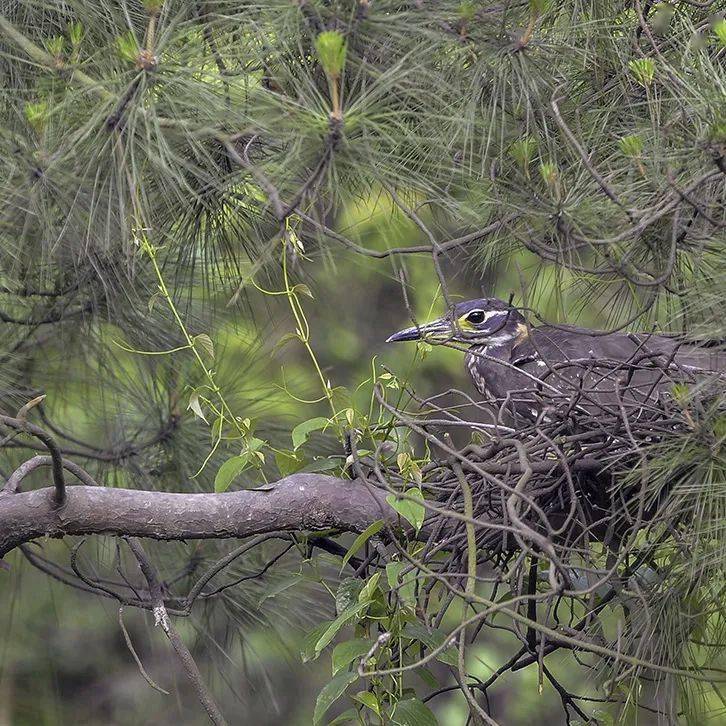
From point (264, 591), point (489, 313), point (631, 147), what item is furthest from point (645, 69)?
point (264, 591)

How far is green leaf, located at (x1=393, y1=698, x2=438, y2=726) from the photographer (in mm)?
1775

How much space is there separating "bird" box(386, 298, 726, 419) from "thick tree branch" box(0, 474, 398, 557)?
0.94 feet

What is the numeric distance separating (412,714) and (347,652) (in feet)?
0.44

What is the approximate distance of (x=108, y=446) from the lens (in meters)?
2.63

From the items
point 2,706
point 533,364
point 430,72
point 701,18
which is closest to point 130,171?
point 430,72

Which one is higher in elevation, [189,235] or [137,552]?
[189,235]

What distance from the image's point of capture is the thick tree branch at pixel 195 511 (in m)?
1.88

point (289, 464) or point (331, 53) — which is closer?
point (331, 53)

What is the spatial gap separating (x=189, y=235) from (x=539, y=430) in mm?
804

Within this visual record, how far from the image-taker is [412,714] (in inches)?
70.2

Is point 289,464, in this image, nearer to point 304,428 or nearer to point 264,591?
point 304,428

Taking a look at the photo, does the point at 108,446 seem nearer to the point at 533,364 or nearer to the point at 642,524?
the point at 533,364

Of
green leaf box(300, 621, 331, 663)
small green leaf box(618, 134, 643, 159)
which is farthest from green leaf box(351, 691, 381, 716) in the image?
small green leaf box(618, 134, 643, 159)

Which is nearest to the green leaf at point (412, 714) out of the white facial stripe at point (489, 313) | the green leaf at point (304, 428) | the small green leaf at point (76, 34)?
the green leaf at point (304, 428)
